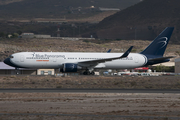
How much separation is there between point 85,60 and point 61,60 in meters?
3.97

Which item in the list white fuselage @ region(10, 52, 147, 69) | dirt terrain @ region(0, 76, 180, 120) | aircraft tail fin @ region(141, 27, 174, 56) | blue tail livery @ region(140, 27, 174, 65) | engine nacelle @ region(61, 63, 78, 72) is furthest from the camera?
aircraft tail fin @ region(141, 27, 174, 56)

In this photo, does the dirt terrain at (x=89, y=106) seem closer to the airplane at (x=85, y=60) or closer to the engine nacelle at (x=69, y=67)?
the engine nacelle at (x=69, y=67)

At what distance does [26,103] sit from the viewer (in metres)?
24.8

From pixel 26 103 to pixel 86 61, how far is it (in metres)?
25.7

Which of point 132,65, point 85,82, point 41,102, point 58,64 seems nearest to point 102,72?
point 132,65

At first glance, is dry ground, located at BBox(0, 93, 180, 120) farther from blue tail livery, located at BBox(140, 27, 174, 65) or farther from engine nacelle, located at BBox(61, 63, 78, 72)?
blue tail livery, located at BBox(140, 27, 174, 65)

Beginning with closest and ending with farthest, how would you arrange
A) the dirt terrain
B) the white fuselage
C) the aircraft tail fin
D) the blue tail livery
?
the dirt terrain
the white fuselage
the blue tail livery
the aircraft tail fin

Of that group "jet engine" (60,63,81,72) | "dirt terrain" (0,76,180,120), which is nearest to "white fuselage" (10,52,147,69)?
"jet engine" (60,63,81,72)

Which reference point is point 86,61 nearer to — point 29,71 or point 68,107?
point 29,71

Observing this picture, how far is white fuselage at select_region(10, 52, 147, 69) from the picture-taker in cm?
4866

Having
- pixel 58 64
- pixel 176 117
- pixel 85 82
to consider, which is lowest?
pixel 176 117

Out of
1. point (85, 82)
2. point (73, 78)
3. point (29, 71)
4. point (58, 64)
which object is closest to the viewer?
point (85, 82)

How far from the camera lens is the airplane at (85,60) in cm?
4875

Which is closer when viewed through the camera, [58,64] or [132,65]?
[58,64]
